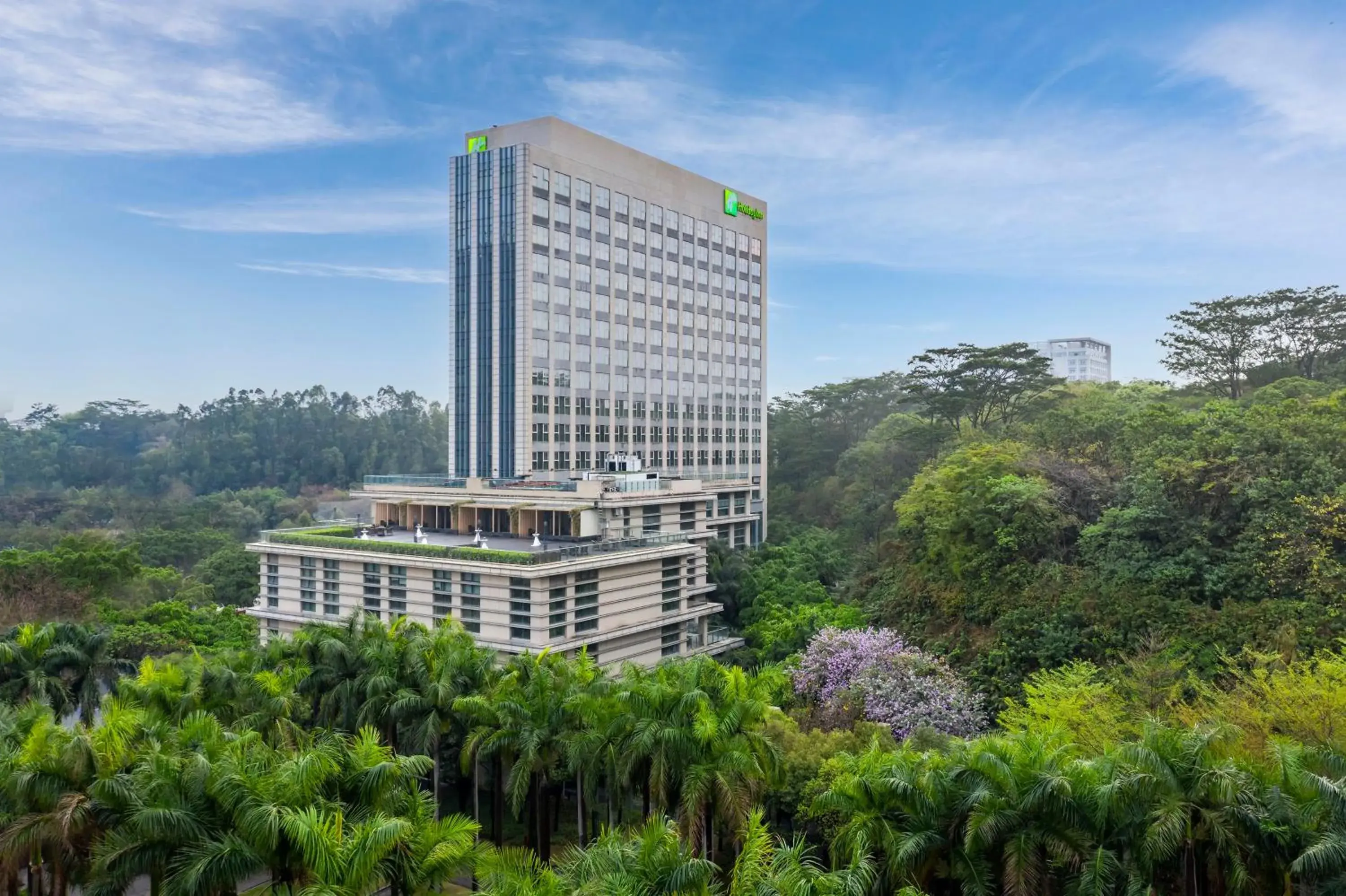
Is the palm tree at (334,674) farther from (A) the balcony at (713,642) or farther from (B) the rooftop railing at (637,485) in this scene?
(A) the balcony at (713,642)

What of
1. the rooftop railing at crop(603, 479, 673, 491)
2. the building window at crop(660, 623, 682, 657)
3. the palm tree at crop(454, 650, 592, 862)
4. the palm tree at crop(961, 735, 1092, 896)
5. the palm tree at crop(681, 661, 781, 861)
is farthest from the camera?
the rooftop railing at crop(603, 479, 673, 491)

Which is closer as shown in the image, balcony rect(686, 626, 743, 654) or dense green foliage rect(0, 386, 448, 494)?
balcony rect(686, 626, 743, 654)

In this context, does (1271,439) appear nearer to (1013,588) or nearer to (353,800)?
(1013,588)

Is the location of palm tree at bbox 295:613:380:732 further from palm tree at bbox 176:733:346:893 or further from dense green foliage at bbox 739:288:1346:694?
dense green foliage at bbox 739:288:1346:694

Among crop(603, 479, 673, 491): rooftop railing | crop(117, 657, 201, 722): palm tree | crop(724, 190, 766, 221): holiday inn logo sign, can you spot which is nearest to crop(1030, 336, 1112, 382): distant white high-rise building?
crop(724, 190, 766, 221): holiday inn logo sign

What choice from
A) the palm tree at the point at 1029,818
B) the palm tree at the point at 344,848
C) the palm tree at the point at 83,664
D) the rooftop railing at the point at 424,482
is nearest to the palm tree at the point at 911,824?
the palm tree at the point at 1029,818
